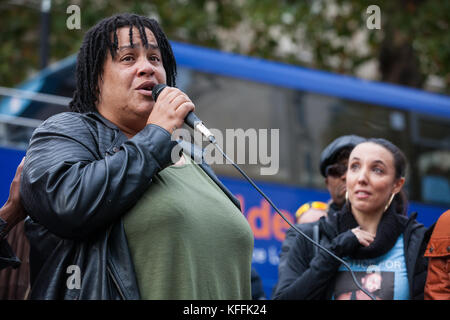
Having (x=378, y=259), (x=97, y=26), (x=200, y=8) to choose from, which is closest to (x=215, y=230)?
(x=97, y=26)

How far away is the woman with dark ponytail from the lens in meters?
3.03

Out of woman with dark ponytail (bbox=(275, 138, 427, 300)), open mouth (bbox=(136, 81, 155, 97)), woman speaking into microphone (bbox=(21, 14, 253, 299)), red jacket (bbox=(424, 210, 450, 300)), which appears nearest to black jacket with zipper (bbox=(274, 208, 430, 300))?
woman with dark ponytail (bbox=(275, 138, 427, 300))

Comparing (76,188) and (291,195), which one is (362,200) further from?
(291,195)

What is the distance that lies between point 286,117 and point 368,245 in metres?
6.07

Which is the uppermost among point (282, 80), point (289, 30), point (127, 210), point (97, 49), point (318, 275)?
point (289, 30)

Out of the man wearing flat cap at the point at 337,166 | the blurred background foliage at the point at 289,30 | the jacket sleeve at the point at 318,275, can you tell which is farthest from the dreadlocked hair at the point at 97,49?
the blurred background foliage at the point at 289,30

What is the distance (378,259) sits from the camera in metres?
3.11

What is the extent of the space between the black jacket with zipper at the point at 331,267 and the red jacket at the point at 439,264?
0.36 ft

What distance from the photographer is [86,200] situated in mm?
1938

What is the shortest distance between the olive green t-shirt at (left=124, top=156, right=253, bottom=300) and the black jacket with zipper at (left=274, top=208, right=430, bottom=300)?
33.2 inches

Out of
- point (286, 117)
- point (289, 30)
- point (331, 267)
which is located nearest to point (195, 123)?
point (331, 267)

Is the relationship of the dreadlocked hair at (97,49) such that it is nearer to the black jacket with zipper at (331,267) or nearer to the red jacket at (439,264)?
the black jacket with zipper at (331,267)

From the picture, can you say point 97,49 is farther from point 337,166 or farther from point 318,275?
point 337,166

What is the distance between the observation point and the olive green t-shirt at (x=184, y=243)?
2033mm
